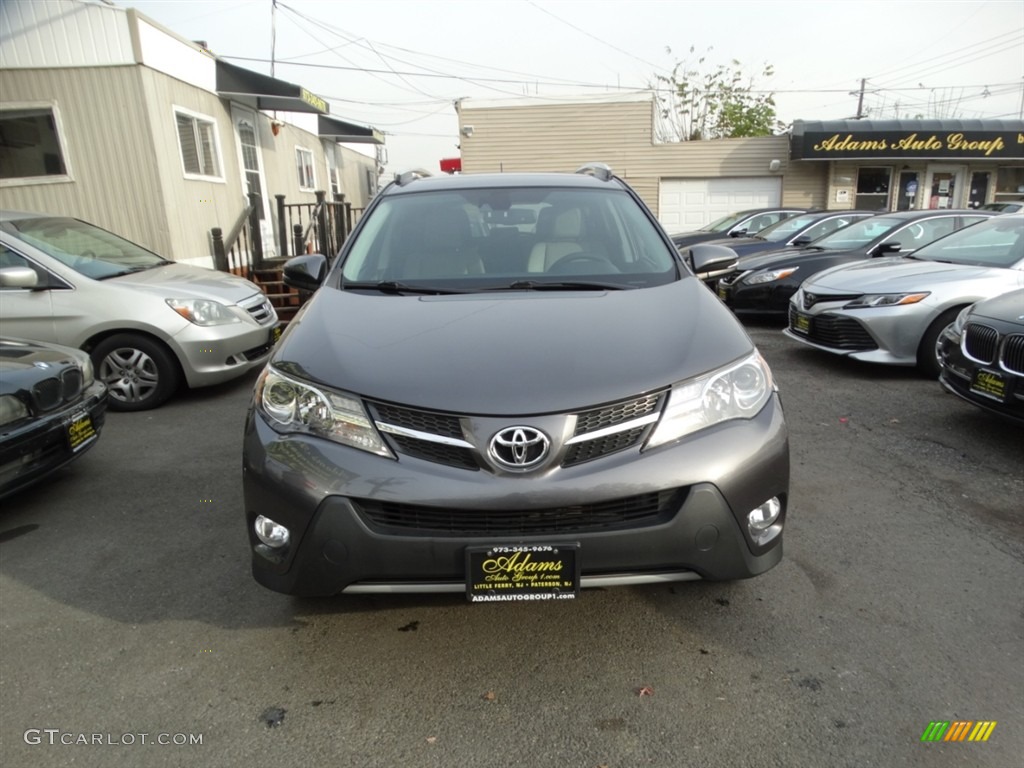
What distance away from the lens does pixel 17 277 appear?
5.44 meters

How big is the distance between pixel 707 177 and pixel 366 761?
2265 cm

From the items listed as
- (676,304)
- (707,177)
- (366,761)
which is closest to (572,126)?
(707,177)

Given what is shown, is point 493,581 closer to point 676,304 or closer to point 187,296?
point 676,304

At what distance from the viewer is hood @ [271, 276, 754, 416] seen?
7.54 feet

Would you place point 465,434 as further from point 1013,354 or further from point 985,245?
point 985,245

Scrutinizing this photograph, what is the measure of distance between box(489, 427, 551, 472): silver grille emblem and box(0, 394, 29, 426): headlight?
2834mm

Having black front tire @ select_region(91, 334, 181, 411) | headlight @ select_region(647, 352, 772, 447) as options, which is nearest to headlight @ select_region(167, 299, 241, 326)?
black front tire @ select_region(91, 334, 181, 411)

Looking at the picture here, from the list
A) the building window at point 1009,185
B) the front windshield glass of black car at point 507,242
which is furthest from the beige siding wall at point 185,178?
the building window at point 1009,185

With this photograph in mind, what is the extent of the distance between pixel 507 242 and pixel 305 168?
593 inches

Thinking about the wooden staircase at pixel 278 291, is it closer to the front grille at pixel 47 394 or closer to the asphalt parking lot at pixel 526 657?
the front grille at pixel 47 394

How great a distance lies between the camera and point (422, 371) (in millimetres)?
2393

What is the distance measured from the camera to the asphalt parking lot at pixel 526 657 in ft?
7.14

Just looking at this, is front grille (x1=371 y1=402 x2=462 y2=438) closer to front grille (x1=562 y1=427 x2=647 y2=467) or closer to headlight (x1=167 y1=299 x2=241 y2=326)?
front grille (x1=562 y1=427 x2=647 y2=467)

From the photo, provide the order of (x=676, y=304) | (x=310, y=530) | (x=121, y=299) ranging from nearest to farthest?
(x=310, y=530)
(x=676, y=304)
(x=121, y=299)
